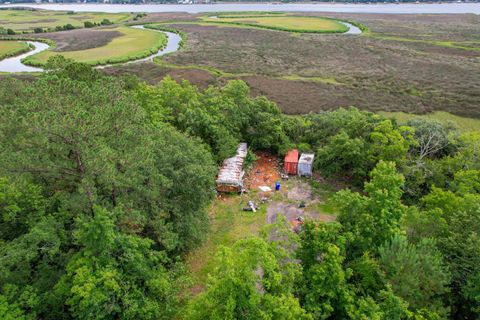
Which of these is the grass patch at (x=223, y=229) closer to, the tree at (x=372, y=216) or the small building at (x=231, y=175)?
the small building at (x=231, y=175)

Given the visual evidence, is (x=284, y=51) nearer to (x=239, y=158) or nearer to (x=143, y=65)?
(x=143, y=65)

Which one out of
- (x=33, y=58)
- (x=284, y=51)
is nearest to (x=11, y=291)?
(x=33, y=58)

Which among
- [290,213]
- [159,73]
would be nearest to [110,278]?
[290,213]

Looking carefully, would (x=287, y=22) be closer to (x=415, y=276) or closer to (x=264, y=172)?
(x=264, y=172)

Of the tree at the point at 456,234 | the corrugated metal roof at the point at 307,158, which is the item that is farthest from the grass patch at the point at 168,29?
the tree at the point at 456,234

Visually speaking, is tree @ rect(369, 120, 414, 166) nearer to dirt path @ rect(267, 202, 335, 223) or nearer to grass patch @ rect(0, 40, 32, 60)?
dirt path @ rect(267, 202, 335, 223)

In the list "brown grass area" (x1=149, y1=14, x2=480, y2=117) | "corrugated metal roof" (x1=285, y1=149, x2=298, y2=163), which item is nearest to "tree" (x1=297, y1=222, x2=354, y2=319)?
"corrugated metal roof" (x1=285, y1=149, x2=298, y2=163)
